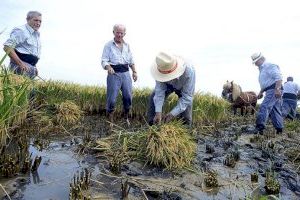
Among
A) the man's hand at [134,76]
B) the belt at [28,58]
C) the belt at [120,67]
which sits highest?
the belt at [28,58]

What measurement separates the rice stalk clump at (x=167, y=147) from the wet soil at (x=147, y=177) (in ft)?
0.39

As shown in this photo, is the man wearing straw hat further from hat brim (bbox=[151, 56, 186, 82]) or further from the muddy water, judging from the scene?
the muddy water

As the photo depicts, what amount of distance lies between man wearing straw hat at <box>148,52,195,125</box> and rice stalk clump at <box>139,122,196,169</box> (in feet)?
1.08

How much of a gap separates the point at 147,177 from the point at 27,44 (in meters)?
3.43

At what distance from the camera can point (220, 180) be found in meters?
4.82

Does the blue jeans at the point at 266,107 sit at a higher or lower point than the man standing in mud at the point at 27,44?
lower

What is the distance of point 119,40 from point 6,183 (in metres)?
4.46

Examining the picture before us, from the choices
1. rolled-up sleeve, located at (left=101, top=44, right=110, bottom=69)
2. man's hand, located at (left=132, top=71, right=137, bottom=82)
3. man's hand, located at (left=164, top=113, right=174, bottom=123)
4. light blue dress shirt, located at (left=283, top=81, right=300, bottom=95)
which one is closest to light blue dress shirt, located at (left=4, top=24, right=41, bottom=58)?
rolled-up sleeve, located at (left=101, top=44, right=110, bottom=69)

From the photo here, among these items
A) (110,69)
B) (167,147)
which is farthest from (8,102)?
(110,69)

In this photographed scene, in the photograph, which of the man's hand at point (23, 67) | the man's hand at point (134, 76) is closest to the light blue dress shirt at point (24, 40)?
the man's hand at point (23, 67)

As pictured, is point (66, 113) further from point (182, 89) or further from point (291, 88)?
point (291, 88)

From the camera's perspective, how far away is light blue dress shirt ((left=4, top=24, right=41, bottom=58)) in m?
6.61

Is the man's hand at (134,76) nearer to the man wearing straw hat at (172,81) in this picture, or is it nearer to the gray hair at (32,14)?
the man wearing straw hat at (172,81)

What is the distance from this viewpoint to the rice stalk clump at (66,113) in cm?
770
